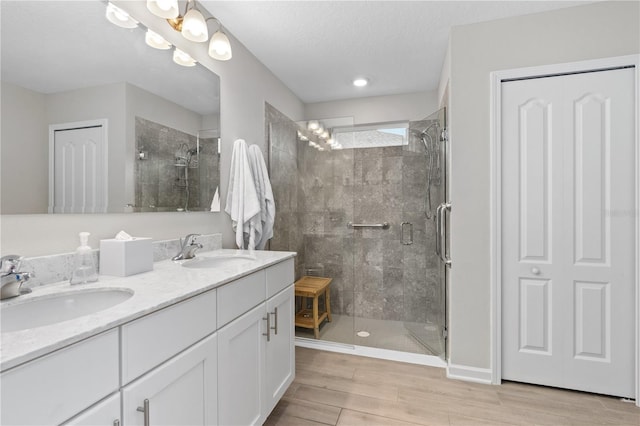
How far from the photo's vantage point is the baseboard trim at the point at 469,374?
2068mm

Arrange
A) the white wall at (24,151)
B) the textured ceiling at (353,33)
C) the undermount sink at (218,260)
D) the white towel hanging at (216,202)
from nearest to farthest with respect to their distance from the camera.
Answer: the white wall at (24,151), the undermount sink at (218,260), the textured ceiling at (353,33), the white towel hanging at (216,202)

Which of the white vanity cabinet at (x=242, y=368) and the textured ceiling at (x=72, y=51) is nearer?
the textured ceiling at (x=72, y=51)

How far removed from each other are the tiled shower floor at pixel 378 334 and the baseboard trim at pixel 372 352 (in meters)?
0.07

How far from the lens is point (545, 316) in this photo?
2.02 metres

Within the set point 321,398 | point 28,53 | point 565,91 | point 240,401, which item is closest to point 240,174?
point 28,53

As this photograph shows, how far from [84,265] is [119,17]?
113 centimetres

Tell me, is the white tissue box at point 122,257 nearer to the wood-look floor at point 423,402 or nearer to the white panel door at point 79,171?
the white panel door at point 79,171

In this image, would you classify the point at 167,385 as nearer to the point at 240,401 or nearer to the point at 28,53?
the point at 240,401

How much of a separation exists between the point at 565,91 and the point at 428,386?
218 centimetres

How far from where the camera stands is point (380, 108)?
349cm

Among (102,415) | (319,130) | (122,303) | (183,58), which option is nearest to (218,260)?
(122,303)

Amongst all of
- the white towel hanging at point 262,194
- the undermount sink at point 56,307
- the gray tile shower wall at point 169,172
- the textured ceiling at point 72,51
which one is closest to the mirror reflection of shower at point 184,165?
the gray tile shower wall at point 169,172

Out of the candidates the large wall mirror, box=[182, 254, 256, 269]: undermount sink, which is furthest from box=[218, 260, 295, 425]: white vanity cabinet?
the large wall mirror

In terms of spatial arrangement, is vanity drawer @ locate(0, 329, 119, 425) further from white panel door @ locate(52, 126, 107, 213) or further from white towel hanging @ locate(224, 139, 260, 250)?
white towel hanging @ locate(224, 139, 260, 250)
